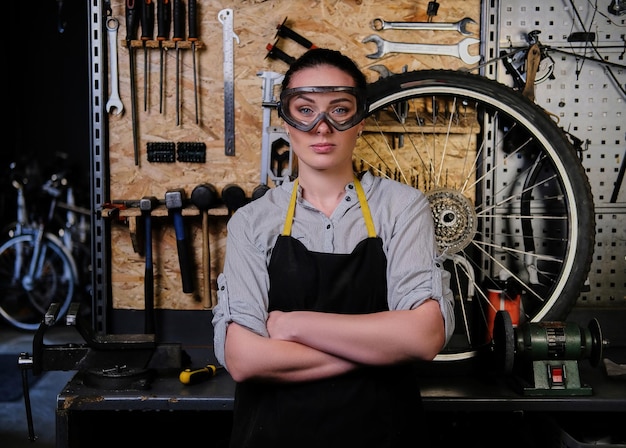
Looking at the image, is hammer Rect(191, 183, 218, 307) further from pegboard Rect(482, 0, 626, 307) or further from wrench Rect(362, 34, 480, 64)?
pegboard Rect(482, 0, 626, 307)

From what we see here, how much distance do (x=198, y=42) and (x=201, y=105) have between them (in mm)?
265

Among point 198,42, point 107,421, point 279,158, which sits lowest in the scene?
point 107,421

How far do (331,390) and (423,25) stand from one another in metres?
1.71

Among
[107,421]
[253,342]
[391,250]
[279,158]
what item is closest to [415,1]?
[279,158]

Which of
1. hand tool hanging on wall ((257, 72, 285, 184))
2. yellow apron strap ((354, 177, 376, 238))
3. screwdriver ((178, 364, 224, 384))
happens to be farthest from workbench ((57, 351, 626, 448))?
hand tool hanging on wall ((257, 72, 285, 184))

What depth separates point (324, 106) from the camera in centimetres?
180

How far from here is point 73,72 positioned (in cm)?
659

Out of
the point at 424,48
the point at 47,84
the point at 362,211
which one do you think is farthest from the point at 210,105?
the point at 47,84

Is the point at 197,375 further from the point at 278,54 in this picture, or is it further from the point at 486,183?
the point at 486,183

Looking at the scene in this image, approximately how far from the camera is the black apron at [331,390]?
1731mm

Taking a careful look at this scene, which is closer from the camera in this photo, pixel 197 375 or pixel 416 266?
pixel 416 266

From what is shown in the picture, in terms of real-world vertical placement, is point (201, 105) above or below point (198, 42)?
below

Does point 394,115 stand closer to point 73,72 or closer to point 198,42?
point 198,42

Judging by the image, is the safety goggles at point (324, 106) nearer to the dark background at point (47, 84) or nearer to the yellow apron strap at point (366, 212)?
the yellow apron strap at point (366, 212)
